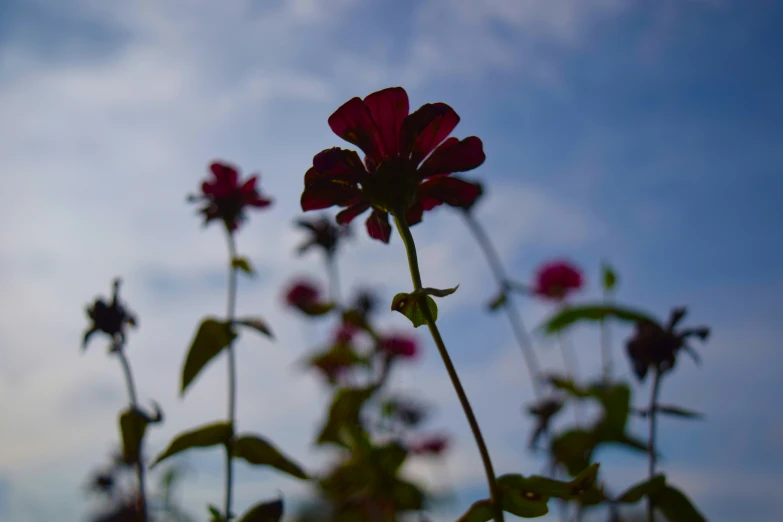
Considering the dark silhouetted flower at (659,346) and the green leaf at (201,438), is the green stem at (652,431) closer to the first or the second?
the dark silhouetted flower at (659,346)

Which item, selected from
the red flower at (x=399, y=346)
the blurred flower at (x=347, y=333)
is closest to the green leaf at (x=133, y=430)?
the red flower at (x=399, y=346)

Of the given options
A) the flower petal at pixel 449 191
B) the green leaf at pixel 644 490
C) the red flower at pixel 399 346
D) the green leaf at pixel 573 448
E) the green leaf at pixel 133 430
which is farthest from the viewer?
the red flower at pixel 399 346

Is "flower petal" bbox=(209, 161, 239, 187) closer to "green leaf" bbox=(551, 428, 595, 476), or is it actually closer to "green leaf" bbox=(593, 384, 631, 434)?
"green leaf" bbox=(551, 428, 595, 476)

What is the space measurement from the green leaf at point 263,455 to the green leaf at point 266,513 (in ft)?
0.72

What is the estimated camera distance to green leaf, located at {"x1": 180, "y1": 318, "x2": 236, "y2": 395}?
5.16ft

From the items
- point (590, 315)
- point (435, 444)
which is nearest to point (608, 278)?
point (590, 315)

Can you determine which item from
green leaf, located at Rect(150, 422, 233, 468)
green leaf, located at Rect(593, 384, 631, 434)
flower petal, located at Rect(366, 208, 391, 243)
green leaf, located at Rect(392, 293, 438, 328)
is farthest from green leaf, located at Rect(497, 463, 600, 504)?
green leaf, located at Rect(593, 384, 631, 434)

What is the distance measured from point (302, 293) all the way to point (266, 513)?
2.96 m

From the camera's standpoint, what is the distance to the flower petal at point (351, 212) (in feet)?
3.33

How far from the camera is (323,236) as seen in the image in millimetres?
3027

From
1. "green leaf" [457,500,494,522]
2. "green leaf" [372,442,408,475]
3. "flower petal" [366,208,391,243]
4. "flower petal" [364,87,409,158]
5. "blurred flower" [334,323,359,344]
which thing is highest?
"blurred flower" [334,323,359,344]

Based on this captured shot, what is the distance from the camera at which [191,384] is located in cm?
157

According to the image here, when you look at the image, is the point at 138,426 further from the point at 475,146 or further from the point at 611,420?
the point at 611,420

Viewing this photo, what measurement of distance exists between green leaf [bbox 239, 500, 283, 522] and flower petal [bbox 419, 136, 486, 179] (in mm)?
752
